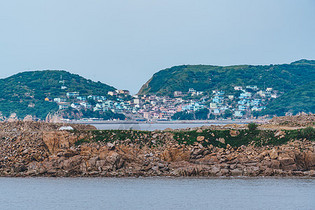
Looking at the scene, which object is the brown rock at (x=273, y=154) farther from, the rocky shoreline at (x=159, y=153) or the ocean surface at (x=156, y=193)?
the ocean surface at (x=156, y=193)

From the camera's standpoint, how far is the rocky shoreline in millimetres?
44219

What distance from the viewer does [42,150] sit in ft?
155

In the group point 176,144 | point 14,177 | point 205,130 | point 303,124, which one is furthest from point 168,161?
point 303,124

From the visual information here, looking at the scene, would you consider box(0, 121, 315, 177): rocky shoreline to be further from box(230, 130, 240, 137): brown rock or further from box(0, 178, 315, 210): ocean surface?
box(0, 178, 315, 210): ocean surface

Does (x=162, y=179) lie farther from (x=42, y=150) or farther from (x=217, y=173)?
(x=42, y=150)

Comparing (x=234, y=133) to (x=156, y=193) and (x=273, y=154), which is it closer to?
(x=273, y=154)

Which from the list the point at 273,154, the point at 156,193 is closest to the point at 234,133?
the point at 273,154

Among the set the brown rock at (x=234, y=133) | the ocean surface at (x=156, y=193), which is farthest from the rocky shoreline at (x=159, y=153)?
the ocean surface at (x=156, y=193)

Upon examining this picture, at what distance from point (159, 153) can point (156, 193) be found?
9.15 m

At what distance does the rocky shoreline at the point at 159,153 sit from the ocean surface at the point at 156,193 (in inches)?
62.1

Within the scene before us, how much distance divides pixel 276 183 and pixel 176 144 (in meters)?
10.7

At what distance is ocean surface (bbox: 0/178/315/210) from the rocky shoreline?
5.18 ft

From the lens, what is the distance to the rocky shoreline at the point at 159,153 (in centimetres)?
4422

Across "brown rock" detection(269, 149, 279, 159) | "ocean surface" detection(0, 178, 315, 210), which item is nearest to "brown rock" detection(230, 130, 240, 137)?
"brown rock" detection(269, 149, 279, 159)
